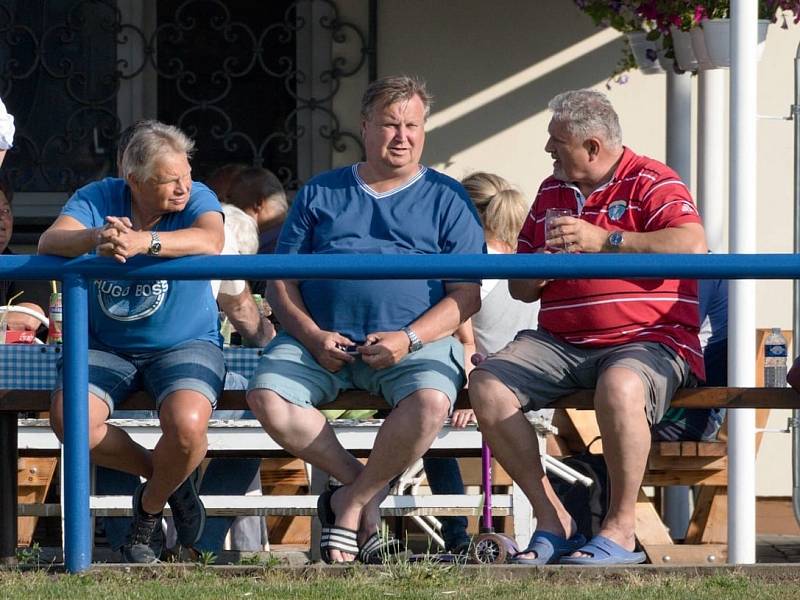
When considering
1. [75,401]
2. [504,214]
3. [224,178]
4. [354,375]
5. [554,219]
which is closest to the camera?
[75,401]

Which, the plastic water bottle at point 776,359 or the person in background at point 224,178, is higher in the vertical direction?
the person in background at point 224,178

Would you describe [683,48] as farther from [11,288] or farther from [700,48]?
[11,288]

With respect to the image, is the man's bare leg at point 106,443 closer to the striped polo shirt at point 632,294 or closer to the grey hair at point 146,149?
the grey hair at point 146,149

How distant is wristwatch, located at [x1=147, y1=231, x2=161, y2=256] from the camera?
3.95 meters

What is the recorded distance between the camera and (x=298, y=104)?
7.05 m

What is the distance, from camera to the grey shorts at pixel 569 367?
14.0 ft

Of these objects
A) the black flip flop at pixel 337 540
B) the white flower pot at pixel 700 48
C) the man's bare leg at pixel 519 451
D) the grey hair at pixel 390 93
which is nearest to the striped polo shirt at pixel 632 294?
the man's bare leg at pixel 519 451

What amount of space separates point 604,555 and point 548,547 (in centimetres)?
20

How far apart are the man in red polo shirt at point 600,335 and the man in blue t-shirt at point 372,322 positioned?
0.18m

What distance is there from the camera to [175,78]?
7062 millimetres

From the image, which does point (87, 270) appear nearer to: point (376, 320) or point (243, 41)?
point (376, 320)

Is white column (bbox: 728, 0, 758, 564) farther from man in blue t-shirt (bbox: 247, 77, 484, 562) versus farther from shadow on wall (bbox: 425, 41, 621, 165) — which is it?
shadow on wall (bbox: 425, 41, 621, 165)

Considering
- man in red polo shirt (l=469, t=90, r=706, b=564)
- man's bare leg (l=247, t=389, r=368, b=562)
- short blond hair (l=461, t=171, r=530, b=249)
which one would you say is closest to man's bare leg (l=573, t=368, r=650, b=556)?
man in red polo shirt (l=469, t=90, r=706, b=564)

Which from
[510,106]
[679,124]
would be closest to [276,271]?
[679,124]
